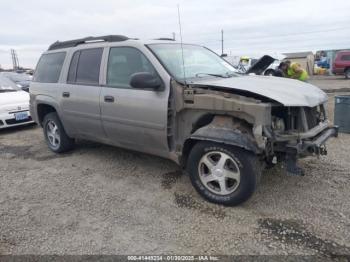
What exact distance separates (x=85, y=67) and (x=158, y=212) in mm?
2597

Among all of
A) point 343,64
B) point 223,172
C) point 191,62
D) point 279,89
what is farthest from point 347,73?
point 223,172

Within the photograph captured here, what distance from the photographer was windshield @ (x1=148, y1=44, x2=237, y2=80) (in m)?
4.17

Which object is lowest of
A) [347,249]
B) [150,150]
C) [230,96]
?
[347,249]

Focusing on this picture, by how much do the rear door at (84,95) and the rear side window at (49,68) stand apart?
379mm

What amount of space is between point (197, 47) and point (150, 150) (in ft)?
5.99

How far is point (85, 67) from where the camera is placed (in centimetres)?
509

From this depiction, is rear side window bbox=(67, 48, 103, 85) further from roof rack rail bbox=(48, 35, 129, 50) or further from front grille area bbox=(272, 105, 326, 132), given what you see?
front grille area bbox=(272, 105, 326, 132)

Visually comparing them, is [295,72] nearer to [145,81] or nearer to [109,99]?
[109,99]

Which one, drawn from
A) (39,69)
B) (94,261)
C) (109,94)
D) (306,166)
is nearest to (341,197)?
(306,166)

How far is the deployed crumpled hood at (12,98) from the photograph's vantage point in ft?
26.0

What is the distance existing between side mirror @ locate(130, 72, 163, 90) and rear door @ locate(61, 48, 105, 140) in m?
1.08

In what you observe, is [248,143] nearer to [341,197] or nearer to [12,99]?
[341,197]

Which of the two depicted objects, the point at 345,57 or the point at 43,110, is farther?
the point at 345,57

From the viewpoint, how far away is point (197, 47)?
5.16 meters
